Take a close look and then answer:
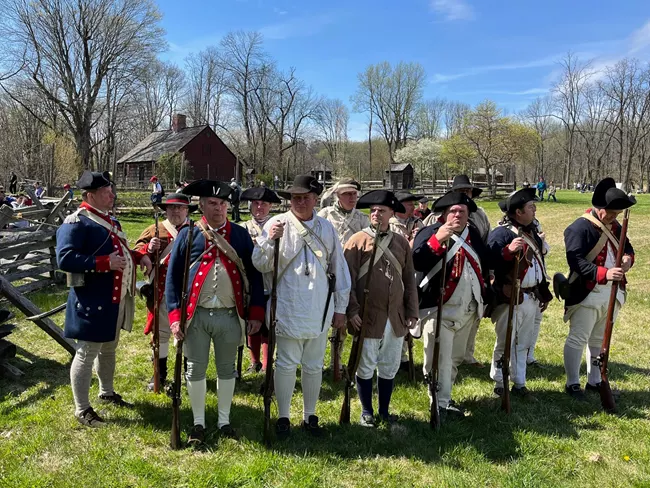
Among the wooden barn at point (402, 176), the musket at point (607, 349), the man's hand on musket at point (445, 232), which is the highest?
the wooden barn at point (402, 176)

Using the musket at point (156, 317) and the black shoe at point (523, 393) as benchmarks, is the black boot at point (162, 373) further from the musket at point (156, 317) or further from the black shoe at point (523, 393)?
the black shoe at point (523, 393)

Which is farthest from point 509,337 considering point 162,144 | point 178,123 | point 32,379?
point 178,123

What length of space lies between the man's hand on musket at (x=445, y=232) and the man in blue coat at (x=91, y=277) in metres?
2.91

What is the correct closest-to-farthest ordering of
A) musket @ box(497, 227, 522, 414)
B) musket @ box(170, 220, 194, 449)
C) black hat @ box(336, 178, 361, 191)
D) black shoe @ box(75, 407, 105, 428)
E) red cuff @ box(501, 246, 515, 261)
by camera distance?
1. musket @ box(170, 220, 194, 449)
2. black shoe @ box(75, 407, 105, 428)
3. musket @ box(497, 227, 522, 414)
4. red cuff @ box(501, 246, 515, 261)
5. black hat @ box(336, 178, 361, 191)

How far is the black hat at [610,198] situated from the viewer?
470cm

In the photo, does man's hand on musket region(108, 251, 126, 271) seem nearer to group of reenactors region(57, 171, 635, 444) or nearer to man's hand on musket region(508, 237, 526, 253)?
group of reenactors region(57, 171, 635, 444)

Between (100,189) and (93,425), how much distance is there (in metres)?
2.20

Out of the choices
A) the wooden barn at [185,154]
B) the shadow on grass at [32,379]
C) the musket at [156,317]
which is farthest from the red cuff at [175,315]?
the wooden barn at [185,154]

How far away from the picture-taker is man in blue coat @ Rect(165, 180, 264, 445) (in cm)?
384

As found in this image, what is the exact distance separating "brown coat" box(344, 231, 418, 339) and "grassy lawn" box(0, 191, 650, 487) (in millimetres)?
1041

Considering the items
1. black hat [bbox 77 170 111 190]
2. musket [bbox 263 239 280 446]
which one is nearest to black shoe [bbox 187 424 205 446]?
musket [bbox 263 239 280 446]

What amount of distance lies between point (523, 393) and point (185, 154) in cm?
4051

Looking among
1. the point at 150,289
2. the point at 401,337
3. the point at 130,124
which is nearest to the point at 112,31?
the point at 130,124

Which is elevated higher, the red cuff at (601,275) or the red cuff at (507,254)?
the red cuff at (507,254)
